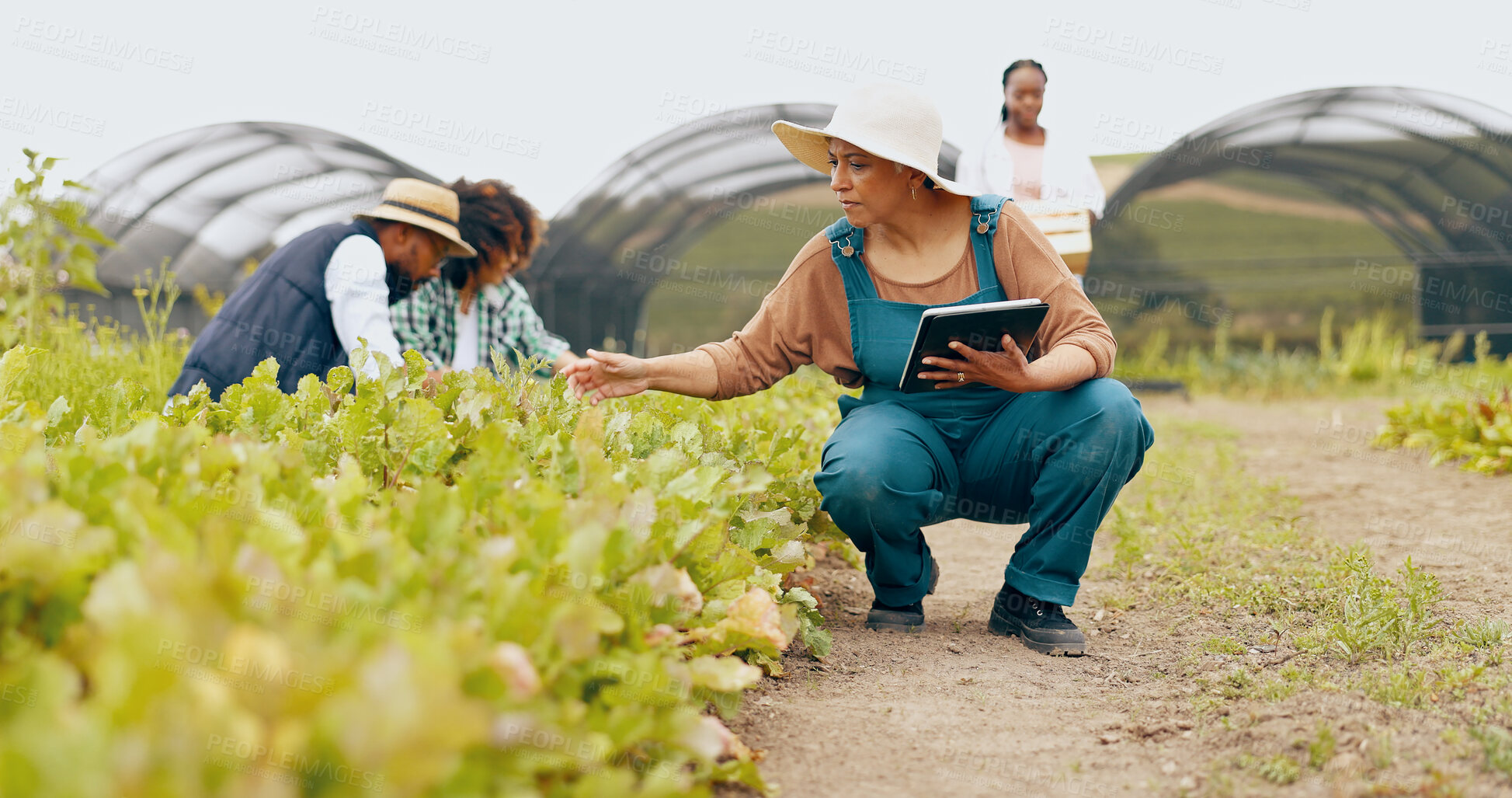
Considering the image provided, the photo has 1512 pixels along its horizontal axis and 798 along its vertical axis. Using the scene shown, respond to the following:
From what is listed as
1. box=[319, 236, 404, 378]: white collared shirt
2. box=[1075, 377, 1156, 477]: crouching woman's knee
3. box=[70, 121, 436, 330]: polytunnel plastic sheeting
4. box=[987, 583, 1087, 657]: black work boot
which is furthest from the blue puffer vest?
box=[70, 121, 436, 330]: polytunnel plastic sheeting

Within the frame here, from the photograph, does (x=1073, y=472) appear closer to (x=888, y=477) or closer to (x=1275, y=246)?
(x=888, y=477)

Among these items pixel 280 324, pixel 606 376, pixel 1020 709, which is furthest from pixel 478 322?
pixel 1020 709

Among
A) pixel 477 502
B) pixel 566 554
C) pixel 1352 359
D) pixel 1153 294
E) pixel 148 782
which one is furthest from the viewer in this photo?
pixel 1153 294

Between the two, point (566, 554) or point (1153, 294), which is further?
point (1153, 294)

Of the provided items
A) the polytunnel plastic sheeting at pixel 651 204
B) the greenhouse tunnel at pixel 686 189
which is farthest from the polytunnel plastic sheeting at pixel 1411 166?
the polytunnel plastic sheeting at pixel 651 204

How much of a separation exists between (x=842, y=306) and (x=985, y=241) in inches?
16.4

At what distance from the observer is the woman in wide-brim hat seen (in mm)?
2678

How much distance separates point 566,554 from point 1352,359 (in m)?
11.4

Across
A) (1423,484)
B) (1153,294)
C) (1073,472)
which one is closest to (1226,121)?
(1153,294)

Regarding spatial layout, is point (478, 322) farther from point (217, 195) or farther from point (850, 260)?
point (217, 195)

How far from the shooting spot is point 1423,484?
5.20 meters

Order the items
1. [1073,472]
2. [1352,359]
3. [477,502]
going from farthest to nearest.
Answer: [1352,359]
[1073,472]
[477,502]

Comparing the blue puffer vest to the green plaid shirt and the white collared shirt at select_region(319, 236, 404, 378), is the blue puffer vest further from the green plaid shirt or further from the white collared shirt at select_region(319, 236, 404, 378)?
the green plaid shirt

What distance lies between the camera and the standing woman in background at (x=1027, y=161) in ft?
16.7
